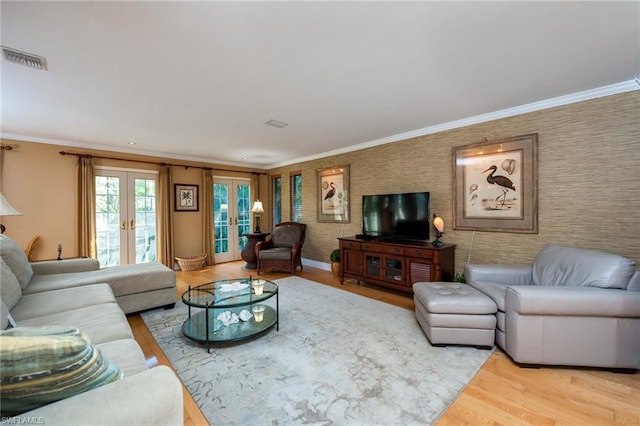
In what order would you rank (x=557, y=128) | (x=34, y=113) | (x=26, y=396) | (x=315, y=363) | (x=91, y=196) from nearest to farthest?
(x=26, y=396), (x=315, y=363), (x=557, y=128), (x=34, y=113), (x=91, y=196)

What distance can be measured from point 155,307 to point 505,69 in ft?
14.7

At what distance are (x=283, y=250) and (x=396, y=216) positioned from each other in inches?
89.6

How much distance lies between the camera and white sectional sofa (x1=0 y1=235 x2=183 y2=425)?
83cm

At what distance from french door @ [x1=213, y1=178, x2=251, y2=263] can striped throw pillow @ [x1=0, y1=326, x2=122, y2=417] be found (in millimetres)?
5460

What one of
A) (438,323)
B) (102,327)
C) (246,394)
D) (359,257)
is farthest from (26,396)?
(359,257)

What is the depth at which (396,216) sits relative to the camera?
4.10 meters

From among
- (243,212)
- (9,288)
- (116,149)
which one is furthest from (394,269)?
(116,149)

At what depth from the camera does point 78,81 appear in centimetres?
245

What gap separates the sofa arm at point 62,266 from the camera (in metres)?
3.09

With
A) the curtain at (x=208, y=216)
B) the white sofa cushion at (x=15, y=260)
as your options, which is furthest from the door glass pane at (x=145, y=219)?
the white sofa cushion at (x=15, y=260)

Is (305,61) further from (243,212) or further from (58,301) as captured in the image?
(243,212)

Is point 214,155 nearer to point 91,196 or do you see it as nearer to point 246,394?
point 91,196

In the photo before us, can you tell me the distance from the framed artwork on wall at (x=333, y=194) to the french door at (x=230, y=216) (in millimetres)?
2199

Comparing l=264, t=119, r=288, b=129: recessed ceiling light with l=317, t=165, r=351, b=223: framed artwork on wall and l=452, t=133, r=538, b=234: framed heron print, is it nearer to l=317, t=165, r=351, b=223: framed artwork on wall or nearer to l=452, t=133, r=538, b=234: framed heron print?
l=317, t=165, r=351, b=223: framed artwork on wall
